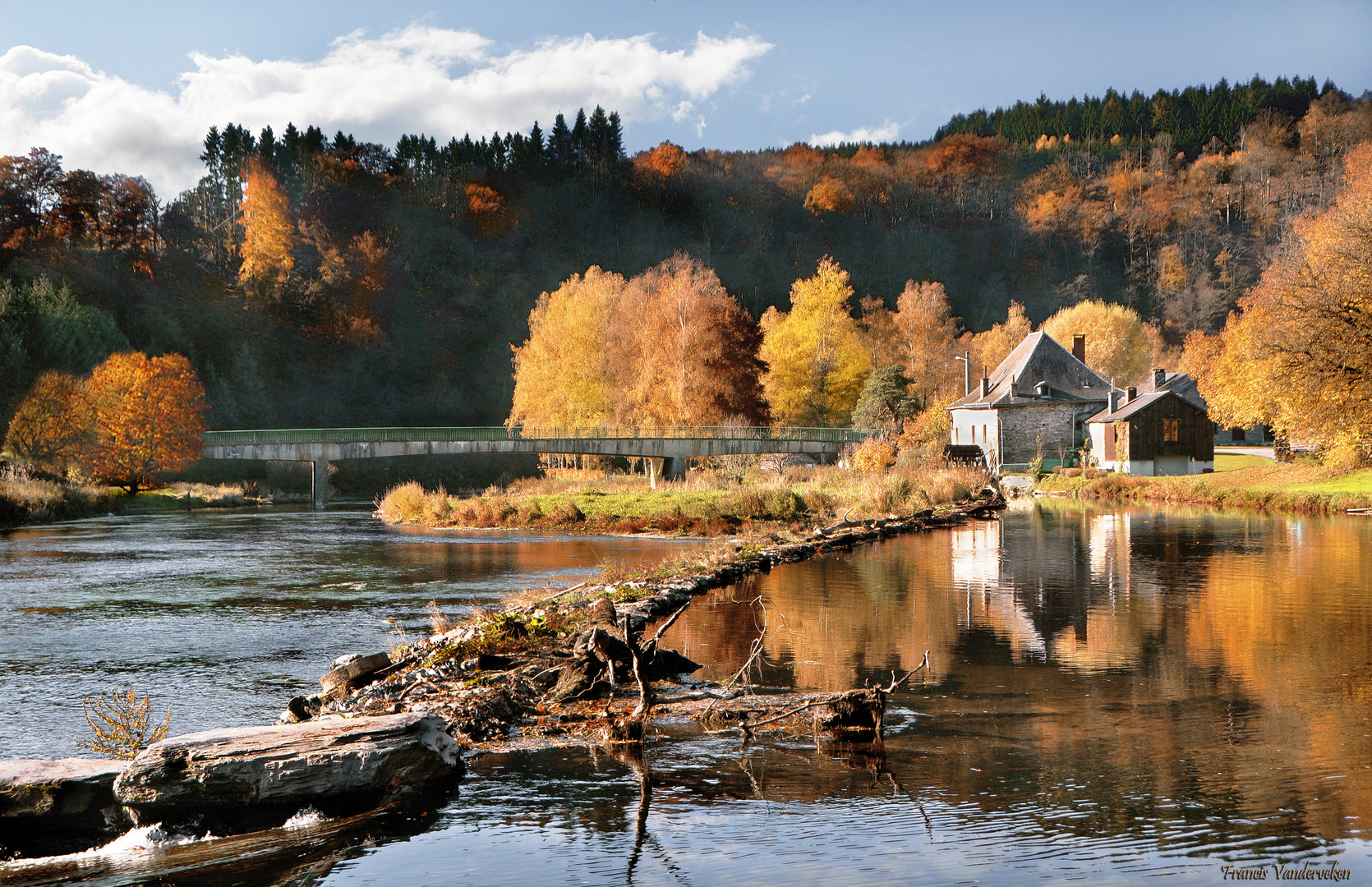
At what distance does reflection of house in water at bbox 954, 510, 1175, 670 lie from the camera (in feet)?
52.9

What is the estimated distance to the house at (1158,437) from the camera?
61.2 m

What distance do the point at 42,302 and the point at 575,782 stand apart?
260 feet

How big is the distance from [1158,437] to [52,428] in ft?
205

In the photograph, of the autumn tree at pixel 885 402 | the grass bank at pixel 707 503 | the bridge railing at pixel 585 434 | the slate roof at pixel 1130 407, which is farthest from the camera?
the autumn tree at pixel 885 402

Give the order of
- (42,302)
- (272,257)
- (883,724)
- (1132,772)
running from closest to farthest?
(1132,772) → (883,724) → (42,302) → (272,257)

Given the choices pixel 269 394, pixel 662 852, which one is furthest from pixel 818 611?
pixel 269 394

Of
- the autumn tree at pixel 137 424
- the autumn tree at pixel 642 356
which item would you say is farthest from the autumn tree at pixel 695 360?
the autumn tree at pixel 137 424

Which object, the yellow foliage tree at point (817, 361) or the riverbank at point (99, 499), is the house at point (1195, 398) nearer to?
the yellow foliage tree at point (817, 361)

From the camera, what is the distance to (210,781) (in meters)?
8.96

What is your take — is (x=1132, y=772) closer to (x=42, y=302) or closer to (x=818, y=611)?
(x=818, y=611)

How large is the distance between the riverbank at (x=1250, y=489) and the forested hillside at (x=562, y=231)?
6347 cm

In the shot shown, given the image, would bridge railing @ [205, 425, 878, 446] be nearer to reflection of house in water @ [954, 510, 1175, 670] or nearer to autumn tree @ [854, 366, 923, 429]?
autumn tree @ [854, 366, 923, 429]

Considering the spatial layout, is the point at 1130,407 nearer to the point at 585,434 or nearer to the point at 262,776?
the point at 585,434

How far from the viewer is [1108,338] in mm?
90000
